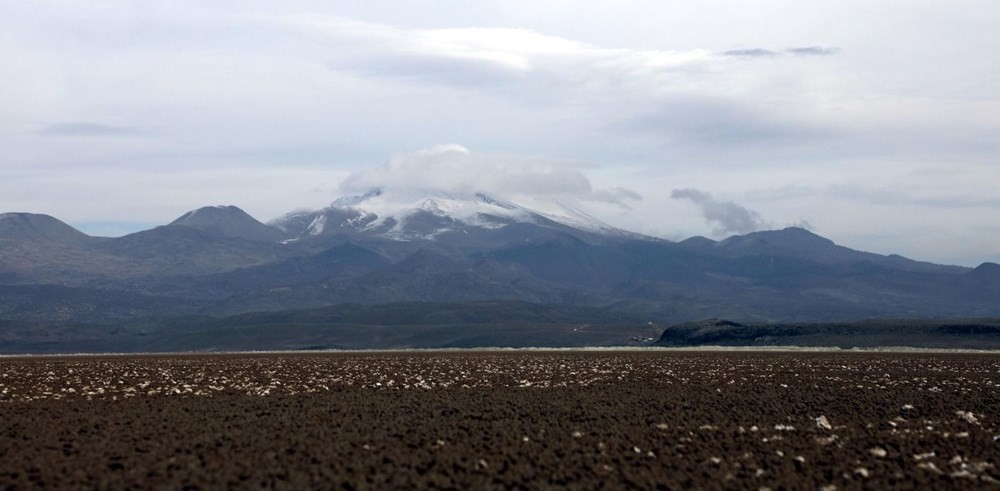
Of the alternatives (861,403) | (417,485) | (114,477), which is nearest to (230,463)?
(114,477)

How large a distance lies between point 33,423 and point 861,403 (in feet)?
68.0

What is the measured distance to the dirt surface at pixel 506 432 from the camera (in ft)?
56.4

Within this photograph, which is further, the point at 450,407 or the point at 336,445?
the point at 450,407

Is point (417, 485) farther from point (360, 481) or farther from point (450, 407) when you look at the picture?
point (450, 407)

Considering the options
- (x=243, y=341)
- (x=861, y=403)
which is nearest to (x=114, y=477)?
(x=861, y=403)

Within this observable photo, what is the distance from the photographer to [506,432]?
2217 cm

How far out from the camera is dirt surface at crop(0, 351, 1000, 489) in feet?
56.4

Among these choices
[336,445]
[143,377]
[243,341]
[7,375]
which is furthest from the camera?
[243,341]

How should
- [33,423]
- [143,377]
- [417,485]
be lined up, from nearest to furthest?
[417,485]
[33,423]
[143,377]

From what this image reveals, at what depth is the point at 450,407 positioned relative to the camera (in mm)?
27297

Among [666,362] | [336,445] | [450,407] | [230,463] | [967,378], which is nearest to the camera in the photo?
[230,463]

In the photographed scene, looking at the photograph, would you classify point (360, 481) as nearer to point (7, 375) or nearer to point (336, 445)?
point (336, 445)

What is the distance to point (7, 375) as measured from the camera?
142 ft

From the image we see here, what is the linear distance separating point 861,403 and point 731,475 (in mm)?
12754
